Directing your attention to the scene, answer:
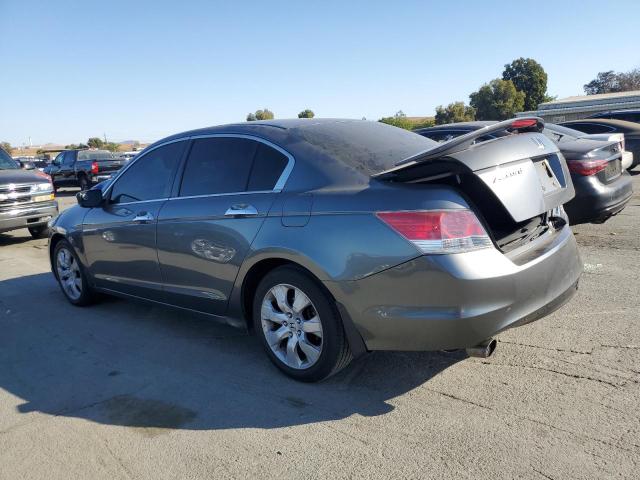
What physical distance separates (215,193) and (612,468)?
2.96 m

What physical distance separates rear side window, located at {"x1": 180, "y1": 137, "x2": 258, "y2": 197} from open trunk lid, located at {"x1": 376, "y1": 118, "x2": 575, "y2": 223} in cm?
118

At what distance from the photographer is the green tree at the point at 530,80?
65188 mm

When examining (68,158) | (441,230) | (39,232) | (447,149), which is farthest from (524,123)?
(68,158)

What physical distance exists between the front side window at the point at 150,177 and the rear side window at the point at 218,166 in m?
0.22

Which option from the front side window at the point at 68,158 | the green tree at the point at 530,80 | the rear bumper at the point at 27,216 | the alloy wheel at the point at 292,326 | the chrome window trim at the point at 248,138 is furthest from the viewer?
the green tree at the point at 530,80

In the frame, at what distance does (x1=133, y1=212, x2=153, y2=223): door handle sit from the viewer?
14.5ft

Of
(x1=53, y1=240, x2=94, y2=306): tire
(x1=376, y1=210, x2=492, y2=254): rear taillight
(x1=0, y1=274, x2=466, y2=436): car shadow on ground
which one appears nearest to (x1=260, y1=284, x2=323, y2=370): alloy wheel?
(x1=0, y1=274, x2=466, y2=436): car shadow on ground

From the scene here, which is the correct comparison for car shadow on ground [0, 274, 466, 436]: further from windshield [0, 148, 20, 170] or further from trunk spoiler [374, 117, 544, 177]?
windshield [0, 148, 20, 170]

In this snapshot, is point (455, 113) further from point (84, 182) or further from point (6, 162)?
point (6, 162)

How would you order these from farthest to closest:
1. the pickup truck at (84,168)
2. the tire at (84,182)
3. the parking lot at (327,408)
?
1. the tire at (84,182)
2. the pickup truck at (84,168)
3. the parking lot at (327,408)

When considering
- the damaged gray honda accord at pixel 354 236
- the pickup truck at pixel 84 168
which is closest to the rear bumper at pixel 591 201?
the damaged gray honda accord at pixel 354 236

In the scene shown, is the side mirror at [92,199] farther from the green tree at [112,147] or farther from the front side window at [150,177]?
the green tree at [112,147]

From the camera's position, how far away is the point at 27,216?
373 inches

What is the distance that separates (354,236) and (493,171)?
86cm
